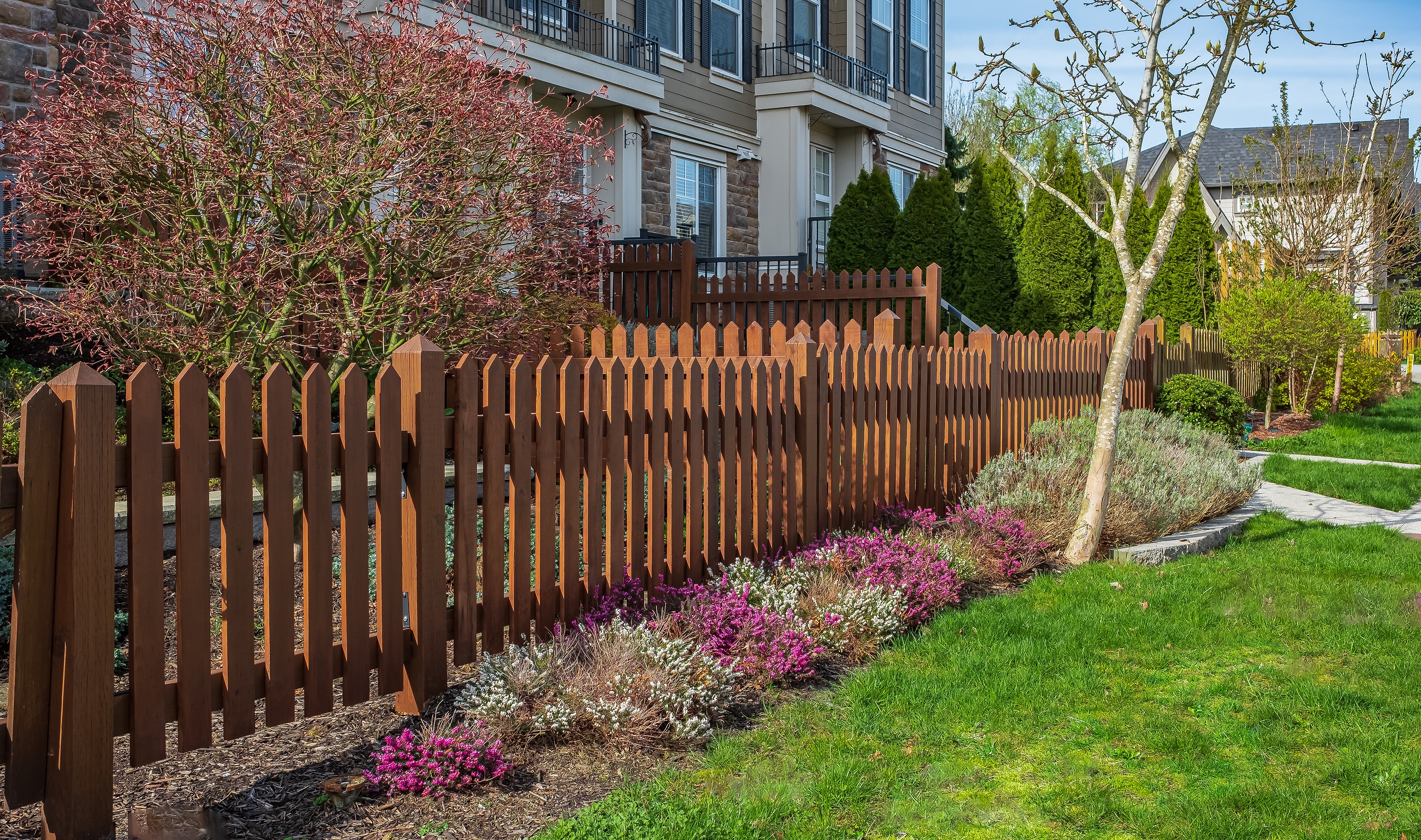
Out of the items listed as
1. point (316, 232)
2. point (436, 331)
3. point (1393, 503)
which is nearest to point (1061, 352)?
point (1393, 503)

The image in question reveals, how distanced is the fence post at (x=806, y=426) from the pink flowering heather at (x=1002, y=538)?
1.00 m

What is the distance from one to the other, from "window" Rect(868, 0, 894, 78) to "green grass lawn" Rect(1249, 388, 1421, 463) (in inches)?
382

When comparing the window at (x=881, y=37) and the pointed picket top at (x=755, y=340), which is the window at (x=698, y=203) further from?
the pointed picket top at (x=755, y=340)

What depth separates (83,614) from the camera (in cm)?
281

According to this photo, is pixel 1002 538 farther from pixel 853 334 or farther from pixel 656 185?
pixel 656 185

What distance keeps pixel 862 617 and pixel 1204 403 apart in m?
9.65

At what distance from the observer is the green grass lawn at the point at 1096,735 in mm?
3207

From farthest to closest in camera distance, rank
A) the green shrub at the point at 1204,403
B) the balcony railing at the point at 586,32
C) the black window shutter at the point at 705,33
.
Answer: the black window shutter at the point at 705,33
the balcony railing at the point at 586,32
the green shrub at the point at 1204,403

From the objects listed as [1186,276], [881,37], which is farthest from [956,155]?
[1186,276]

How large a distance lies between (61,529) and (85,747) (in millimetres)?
612

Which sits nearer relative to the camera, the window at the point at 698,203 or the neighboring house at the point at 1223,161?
the window at the point at 698,203

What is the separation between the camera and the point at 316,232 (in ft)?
19.5

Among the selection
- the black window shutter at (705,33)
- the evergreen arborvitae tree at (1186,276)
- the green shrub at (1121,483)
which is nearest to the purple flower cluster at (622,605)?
the green shrub at (1121,483)

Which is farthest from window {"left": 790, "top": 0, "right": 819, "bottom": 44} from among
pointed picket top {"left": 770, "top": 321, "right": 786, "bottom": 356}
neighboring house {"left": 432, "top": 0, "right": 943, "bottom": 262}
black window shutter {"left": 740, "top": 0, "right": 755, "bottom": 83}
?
pointed picket top {"left": 770, "top": 321, "right": 786, "bottom": 356}
